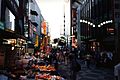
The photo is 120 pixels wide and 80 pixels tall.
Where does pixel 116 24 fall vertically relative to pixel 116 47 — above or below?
above

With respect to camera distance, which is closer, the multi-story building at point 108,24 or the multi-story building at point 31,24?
the multi-story building at point 108,24

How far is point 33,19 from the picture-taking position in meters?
121

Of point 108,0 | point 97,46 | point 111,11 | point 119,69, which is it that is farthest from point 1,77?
point 97,46

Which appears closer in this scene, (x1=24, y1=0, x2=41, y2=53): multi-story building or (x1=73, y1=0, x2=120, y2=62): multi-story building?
(x1=73, y1=0, x2=120, y2=62): multi-story building

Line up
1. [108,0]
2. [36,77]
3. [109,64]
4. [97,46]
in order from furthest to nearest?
[97,46]
[108,0]
[109,64]
[36,77]

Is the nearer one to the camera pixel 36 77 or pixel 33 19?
pixel 36 77

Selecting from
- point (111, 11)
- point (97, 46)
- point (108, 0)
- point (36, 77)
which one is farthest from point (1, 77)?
point (97, 46)

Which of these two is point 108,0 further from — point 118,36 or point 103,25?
point 118,36

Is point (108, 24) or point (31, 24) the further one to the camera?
point (31, 24)

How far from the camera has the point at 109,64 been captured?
135ft

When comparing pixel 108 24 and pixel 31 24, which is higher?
pixel 31 24

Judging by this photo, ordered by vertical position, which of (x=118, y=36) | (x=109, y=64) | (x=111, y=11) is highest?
(x=111, y=11)

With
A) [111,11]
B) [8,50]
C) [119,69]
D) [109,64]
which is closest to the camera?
[119,69]

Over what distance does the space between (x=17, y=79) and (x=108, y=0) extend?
36.6 meters
